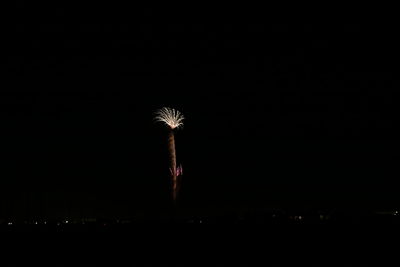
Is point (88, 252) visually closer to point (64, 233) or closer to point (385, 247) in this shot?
point (64, 233)

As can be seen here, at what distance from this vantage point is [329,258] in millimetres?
26172

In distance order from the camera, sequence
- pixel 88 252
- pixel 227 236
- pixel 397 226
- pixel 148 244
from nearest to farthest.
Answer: pixel 88 252 < pixel 148 244 < pixel 227 236 < pixel 397 226

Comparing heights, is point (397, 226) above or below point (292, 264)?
above

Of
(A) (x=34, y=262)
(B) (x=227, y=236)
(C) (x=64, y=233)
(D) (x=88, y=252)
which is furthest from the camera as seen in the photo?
(C) (x=64, y=233)

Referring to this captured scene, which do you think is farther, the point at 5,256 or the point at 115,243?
the point at 115,243

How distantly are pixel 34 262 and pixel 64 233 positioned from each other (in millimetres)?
13383

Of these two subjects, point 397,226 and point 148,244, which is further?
point 397,226

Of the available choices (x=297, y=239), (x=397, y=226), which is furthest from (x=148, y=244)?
(x=397, y=226)

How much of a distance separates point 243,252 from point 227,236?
21.9 ft

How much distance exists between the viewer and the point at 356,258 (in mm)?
26062

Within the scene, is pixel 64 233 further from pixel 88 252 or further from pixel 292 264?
pixel 292 264

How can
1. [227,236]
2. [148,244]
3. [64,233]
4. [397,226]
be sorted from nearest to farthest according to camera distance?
[148,244] → [227,236] → [397,226] → [64,233]

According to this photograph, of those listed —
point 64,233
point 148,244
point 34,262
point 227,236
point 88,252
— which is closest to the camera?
point 34,262

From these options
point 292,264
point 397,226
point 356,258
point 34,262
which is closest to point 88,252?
point 34,262
